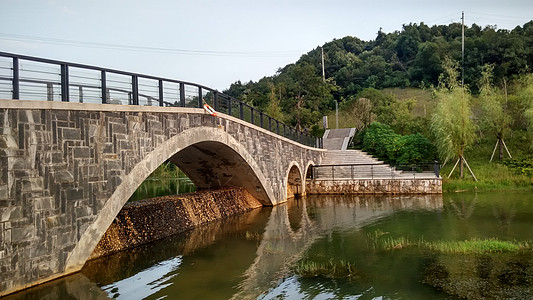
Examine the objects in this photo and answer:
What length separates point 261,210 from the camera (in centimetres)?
1980

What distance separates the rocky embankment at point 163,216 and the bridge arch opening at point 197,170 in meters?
1.01

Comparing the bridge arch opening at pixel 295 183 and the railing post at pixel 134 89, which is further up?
the railing post at pixel 134 89

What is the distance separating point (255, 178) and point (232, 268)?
30.1 feet

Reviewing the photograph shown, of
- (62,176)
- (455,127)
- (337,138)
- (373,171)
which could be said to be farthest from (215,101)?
(337,138)

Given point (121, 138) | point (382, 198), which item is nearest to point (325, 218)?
point (382, 198)

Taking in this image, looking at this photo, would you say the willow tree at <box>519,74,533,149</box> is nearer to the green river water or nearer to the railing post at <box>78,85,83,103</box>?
the green river water

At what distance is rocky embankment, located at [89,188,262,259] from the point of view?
12.2m

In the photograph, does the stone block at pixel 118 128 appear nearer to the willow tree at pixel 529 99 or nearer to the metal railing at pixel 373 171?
the metal railing at pixel 373 171

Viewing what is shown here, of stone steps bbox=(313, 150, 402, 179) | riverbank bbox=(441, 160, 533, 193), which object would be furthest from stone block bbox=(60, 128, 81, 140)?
riverbank bbox=(441, 160, 533, 193)

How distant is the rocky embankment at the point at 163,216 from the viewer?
12.2 meters

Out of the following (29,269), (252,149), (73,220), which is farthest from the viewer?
(252,149)

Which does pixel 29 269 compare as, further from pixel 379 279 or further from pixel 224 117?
pixel 224 117

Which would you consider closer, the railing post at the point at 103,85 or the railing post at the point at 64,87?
the railing post at the point at 64,87

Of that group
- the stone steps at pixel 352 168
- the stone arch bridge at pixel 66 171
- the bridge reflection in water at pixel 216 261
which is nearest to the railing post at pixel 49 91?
the stone arch bridge at pixel 66 171
